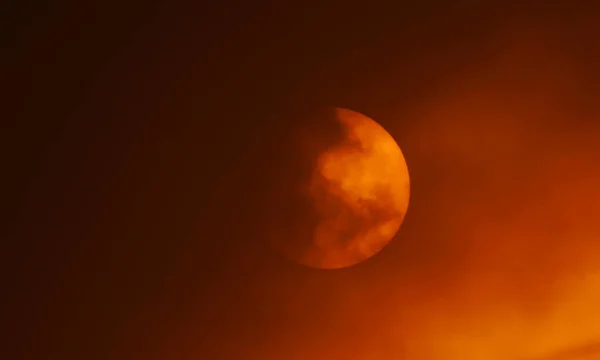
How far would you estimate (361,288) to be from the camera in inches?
78.8

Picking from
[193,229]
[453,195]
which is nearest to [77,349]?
[193,229]

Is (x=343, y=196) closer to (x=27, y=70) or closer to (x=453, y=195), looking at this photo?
(x=453, y=195)

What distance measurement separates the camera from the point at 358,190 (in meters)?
1.86

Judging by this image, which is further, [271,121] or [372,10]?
[271,121]

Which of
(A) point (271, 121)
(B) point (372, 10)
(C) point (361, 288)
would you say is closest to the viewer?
(B) point (372, 10)

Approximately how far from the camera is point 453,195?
6.30 ft

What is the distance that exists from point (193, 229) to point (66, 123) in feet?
1.42

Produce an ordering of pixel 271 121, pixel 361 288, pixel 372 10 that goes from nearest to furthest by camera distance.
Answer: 1. pixel 372 10
2. pixel 271 121
3. pixel 361 288

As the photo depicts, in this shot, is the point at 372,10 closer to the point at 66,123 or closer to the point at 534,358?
the point at 66,123

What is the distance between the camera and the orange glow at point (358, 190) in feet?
6.06

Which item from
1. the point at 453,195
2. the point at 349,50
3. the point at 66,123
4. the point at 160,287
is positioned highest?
the point at 349,50

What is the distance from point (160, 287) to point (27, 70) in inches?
26.9

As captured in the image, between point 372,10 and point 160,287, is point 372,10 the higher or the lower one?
the higher one

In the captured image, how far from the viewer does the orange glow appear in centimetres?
185
